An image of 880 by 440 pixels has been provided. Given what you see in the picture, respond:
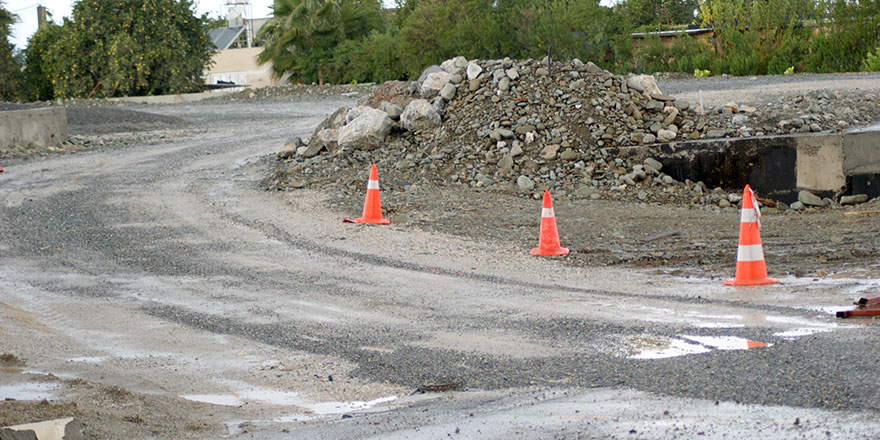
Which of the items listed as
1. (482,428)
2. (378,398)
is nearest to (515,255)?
(378,398)

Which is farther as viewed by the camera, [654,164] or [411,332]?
[654,164]

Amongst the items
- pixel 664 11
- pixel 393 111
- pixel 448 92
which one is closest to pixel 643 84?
pixel 448 92

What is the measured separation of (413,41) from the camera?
3250 centimetres

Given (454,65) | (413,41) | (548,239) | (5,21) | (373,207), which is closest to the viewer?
(548,239)

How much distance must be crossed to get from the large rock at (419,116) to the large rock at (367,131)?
1.16 ft

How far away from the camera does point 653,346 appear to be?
601 cm

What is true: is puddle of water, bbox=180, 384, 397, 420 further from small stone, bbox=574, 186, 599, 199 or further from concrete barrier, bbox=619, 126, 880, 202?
concrete barrier, bbox=619, 126, 880, 202

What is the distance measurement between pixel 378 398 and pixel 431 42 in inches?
1096

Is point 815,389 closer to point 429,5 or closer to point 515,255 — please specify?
point 515,255

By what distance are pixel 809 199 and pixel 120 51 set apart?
2927 centimetres

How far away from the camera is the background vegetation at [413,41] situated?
27.8m

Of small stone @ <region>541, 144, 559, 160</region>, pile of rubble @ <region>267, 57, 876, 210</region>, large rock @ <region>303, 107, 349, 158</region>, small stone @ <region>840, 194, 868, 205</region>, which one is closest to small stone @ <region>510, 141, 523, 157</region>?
pile of rubble @ <region>267, 57, 876, 210</region>

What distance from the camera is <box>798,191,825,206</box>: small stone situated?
42.7 ft

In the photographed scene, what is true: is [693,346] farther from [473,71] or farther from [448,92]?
[473,71]
